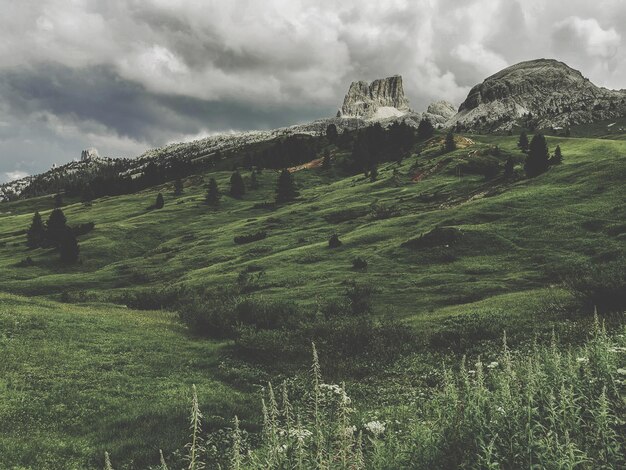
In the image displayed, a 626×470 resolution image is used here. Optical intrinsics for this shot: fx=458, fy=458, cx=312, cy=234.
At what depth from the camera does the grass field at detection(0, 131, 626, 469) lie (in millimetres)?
18219

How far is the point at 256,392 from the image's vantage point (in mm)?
21219

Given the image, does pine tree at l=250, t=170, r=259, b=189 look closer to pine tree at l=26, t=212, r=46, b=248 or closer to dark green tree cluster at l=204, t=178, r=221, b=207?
dark green tree cluster at l=204, t=178, r=221, b=207

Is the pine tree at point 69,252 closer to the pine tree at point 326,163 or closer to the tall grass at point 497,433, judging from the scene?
the tall grass at point 497,433

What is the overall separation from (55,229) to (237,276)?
5962 centimetres

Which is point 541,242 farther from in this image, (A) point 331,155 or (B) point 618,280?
(A) point 331,155

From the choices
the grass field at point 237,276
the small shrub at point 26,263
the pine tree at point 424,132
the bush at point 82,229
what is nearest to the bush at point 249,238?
the grass field at point 237,276

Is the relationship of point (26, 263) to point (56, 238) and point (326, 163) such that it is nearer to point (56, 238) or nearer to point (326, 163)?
point (56, 238)

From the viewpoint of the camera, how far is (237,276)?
53469 millimetres

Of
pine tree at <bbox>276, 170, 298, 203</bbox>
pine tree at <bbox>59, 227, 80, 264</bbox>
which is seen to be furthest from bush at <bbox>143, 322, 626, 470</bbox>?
pine tree at <bbox>276, 170, 298, 203</bbox>

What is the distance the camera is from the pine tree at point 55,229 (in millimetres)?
90312

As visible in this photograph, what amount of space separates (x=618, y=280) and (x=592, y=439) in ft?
84.4

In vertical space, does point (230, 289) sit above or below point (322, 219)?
below

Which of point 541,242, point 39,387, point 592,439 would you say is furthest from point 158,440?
point 541,242

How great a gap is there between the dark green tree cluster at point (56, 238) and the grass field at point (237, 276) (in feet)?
9.64
